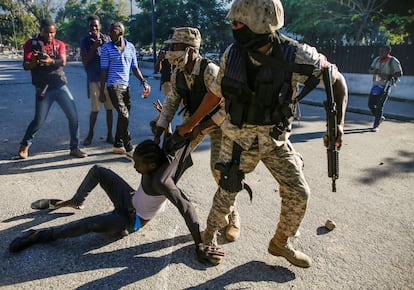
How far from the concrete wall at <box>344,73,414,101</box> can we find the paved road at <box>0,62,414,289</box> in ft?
25.6

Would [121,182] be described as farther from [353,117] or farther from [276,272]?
[353,117]

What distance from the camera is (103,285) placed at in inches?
88.5

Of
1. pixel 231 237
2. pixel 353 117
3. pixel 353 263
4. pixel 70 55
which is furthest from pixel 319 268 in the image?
pixel 70 55

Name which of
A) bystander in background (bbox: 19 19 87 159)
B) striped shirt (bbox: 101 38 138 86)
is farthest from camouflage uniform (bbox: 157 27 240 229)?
bystander in background (bbox: 19 19 87 159)

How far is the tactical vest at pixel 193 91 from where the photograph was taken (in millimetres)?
2719

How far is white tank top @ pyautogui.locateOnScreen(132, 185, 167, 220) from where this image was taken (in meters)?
2.56

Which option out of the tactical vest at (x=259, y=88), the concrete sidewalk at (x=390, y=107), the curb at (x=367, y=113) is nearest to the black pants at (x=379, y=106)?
the concrete sidewalk at (x=390, y=107)

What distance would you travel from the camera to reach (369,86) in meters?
13.0

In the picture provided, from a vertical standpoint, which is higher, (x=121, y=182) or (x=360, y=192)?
(x=121, y=182)

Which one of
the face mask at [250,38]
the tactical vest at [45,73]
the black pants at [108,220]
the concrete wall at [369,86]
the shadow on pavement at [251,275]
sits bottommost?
the shadow on pavement at [251,275]

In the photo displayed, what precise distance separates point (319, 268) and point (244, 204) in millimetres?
1111

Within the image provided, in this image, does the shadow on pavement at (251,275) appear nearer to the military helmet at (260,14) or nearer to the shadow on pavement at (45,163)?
the military helmet at (260,14)

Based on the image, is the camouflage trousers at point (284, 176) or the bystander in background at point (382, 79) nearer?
the camouflage trousers at point (284, 176)

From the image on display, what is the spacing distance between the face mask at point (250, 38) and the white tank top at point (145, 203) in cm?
128
